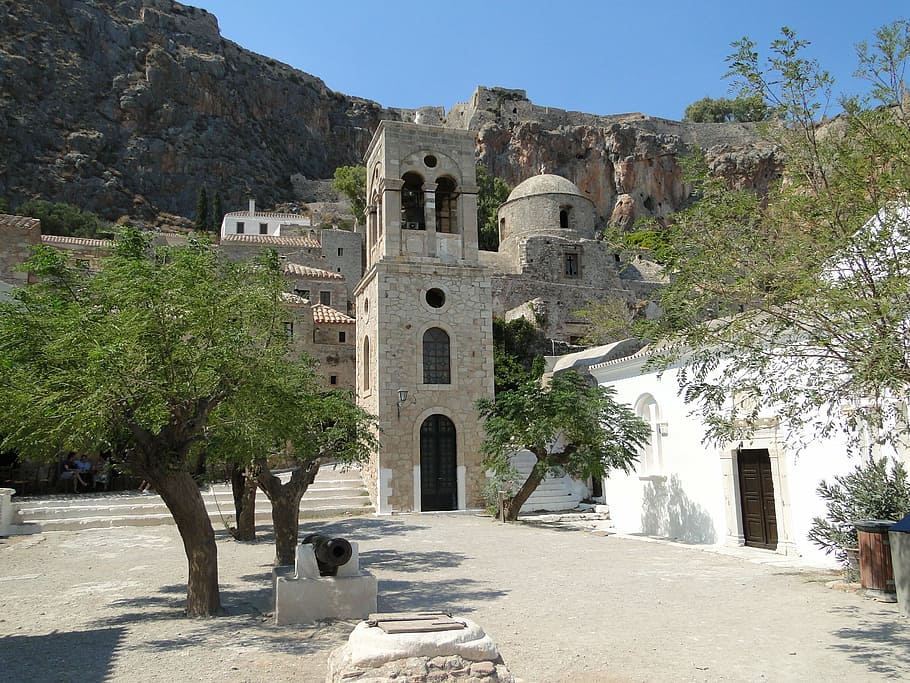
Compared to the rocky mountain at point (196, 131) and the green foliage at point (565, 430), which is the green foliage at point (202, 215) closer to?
the rocky mountain at point (196, 131)

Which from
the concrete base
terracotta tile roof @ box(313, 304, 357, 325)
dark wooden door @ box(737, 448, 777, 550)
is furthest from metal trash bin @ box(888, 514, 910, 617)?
terracotta tile roof @ box(313, 304, 357, 325)

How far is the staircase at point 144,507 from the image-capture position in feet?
47.1

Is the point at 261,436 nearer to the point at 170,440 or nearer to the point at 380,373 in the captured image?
the point at 170,440

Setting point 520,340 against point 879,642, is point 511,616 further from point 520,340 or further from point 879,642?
point 520,340

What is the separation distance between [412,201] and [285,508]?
11.8 meters

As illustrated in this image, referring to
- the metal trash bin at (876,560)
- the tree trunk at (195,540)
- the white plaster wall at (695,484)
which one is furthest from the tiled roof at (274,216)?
the metal trash bin at (876,560)

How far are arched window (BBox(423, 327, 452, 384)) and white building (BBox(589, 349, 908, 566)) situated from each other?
4318mm

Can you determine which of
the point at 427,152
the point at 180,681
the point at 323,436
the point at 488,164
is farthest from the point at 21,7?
the point at 180,681

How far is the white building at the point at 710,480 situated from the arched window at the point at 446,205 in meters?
6.33

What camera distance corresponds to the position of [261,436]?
802cm

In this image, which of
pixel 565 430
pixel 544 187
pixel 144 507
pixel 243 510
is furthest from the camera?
pixel 544 187

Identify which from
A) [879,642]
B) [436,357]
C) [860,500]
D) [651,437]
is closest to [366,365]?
[436,357]

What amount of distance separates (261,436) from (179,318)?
2.12m

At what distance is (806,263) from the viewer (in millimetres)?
5734
